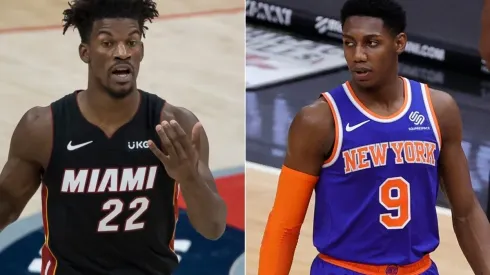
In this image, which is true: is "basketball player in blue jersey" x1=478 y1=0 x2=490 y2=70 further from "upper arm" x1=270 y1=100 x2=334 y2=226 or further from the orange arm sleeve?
the orange arm sleeve

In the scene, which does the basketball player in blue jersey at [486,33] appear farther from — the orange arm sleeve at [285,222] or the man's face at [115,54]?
the man's face at [115,54]

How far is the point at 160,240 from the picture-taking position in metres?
3.84

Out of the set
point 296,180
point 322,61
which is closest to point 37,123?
point 296,180

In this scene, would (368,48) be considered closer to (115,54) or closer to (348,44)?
(348,44)

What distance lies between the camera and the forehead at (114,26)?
3588 millimetres

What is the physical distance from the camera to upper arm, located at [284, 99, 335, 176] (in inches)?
144

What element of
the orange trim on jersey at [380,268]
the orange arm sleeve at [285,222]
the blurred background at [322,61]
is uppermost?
the orange arm sleeve at [285,222]

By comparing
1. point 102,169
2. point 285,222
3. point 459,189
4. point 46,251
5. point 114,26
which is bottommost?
point 46,251

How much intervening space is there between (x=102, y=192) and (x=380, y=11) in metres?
1.15

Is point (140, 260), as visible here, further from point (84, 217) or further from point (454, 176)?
point (454, 176)

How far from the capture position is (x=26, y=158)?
3.73 m

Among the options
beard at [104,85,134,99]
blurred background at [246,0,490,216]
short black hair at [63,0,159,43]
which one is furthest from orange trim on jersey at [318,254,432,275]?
blurred background at [246,0,490,216]

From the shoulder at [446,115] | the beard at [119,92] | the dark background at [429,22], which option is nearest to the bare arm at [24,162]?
the beard at [119,92]

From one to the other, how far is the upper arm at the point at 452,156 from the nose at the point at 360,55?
36cm
